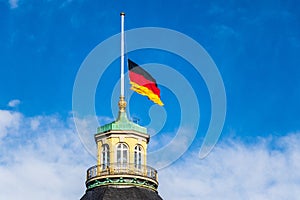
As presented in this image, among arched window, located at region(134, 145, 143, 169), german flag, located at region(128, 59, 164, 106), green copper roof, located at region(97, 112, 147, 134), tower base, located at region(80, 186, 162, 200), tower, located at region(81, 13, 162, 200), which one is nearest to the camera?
tower base, located at region(80, 186, 162, 200)

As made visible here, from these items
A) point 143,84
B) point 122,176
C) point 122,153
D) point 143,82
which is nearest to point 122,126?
point 122,153

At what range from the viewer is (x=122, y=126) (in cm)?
7838

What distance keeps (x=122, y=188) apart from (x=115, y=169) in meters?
2.01

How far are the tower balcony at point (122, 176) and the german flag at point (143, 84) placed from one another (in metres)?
6.87

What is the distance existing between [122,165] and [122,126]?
3.90 m

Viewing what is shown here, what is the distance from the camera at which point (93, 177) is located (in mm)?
76312

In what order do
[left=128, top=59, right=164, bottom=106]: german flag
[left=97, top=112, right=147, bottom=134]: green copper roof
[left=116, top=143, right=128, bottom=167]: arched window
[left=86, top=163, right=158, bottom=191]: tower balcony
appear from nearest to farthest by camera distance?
[left=86, top=163, right=158, bottom=191]: tower balcony < [left=116, top=143, right=128, bottom=167]: arched window < [left=97, top=112, right=147, bottom=134]: green copper roof < [left=128, top=59, right=164, bottom=106]: german flag

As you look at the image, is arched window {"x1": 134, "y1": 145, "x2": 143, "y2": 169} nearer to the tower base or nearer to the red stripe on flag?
the tower base

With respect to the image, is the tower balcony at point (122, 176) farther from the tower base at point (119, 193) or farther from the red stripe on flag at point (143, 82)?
the red stripe on flag at point (143, 82)

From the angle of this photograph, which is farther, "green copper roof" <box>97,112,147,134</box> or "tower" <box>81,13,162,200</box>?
"green copper roof" <box>97,112,147,134</box>

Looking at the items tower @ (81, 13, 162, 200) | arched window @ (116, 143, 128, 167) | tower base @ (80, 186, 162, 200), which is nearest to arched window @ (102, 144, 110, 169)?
tower @ (81, 13, 162, 200)

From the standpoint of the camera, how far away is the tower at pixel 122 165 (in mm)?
75000

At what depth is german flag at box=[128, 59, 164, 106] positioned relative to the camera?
261 ft

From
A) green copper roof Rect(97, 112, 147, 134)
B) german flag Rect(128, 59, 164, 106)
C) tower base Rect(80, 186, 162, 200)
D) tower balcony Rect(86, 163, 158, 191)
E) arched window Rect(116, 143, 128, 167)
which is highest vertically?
german flag Rect(128, 59, 164, 106)
